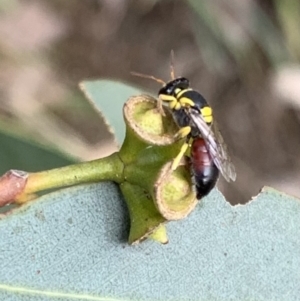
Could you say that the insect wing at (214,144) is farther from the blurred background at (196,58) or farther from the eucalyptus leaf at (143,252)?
the blurred background at (196,58)

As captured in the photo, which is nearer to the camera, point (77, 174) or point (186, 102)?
point (77, 174)

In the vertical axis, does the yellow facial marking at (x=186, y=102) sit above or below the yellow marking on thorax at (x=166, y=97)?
below

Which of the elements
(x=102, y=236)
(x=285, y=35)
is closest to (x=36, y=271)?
(x=102, y=236)

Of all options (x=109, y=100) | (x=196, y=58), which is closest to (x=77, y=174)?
(x=109, y=100)

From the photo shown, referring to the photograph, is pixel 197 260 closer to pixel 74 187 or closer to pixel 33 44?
pixel 74 187

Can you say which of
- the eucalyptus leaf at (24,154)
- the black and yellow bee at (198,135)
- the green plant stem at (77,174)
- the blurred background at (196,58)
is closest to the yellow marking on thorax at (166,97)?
the black and yellow bee at (198,135)

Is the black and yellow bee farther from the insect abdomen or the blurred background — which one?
the blurred background

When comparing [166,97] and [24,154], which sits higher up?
[166,97]

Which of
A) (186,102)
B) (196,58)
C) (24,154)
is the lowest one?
(196,58)

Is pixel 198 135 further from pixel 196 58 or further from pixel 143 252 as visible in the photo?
pixel 196 58
